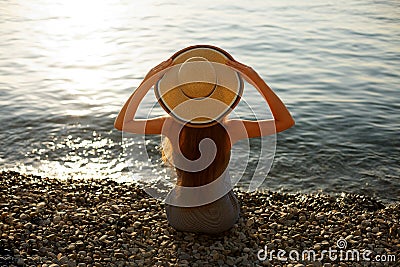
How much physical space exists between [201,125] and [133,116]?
567mm

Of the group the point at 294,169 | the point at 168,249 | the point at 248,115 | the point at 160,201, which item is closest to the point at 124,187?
the point at 160,201

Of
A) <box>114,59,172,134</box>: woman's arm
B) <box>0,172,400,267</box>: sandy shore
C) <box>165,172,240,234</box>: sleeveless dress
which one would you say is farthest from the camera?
<box>165,172,240,234</box>: sleeveless dress

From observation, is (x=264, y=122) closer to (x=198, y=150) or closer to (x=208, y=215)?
(x=198, y=150)

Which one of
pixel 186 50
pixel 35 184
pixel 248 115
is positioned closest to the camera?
pixel 186 50

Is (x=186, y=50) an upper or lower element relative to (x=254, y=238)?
upper

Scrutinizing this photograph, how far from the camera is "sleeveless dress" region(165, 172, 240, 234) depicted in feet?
13.9

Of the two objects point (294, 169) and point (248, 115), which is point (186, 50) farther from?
point (248, 115)

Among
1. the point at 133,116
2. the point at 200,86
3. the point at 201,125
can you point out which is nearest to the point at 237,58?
the point at 133,116

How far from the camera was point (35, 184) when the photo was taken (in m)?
5.43

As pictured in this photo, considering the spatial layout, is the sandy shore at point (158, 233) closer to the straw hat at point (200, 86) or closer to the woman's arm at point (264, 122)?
the woman's arm at point (264, 122)

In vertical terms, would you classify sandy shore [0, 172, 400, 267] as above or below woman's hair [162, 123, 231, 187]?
below

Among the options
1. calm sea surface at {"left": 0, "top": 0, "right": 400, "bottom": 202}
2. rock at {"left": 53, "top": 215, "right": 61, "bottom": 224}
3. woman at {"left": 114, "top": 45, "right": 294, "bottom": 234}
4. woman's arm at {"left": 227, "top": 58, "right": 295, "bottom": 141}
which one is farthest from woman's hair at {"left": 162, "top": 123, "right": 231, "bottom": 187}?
calm sea surface at {"left": 0, "top": 0, "right": 400, "bottom": 202}

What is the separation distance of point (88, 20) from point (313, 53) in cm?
675

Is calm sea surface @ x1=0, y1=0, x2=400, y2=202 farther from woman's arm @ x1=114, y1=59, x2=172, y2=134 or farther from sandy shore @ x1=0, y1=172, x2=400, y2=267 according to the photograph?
woman's arm @ x1=114, y1=59, x2=172, y2=134
